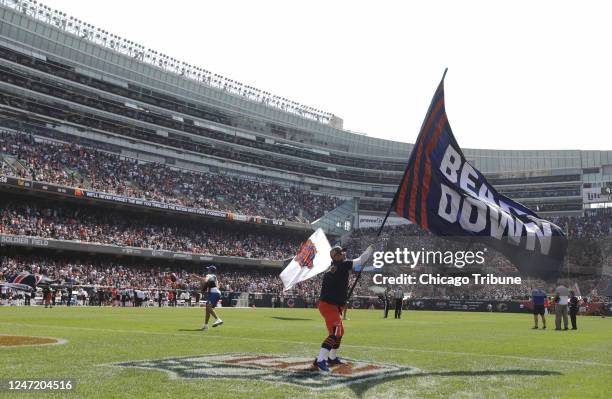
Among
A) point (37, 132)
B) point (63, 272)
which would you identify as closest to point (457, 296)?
point (63, 272)

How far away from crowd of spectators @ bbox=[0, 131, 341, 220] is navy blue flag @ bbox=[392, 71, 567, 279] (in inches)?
1834

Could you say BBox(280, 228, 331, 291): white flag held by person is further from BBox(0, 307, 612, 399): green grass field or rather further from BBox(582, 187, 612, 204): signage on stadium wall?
BBox(582, 187, 612, 204): signage on stadium wall

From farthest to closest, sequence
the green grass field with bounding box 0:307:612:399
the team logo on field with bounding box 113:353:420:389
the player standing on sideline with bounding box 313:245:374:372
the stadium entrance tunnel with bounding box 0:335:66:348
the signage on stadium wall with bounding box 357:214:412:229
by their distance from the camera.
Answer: the signage on stadium wall with bounding box 357:214:412:229, the stadium entrance tunnel with bounding box 0:335:66:348, the player standing on sideline with bounding box 313:245:374:372, the team logo on field with bounding box 113:353:420:389, the green grass field with bounding box 0:307:612:399

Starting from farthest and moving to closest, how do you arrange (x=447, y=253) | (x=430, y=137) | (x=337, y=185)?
(x=337, y=185), (x=447, y=253), (x=430, y=137)

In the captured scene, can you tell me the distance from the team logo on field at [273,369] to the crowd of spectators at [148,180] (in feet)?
153

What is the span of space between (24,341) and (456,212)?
32.1 ft

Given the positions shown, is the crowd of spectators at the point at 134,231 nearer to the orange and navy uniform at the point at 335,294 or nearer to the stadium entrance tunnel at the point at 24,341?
the stadium entrance tunnel at the point at 24,341

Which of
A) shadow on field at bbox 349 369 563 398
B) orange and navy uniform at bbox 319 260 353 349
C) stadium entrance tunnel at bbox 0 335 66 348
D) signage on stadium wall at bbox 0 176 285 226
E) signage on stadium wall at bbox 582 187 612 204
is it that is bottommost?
stadium entrance tunnel at bbox 0 335 66 348

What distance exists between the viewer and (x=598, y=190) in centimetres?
9350

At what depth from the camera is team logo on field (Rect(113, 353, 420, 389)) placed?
28.8 ft

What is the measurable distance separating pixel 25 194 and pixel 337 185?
55.3 m

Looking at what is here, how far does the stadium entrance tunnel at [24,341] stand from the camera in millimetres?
12648

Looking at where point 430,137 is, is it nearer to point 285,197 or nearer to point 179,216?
point 179,216

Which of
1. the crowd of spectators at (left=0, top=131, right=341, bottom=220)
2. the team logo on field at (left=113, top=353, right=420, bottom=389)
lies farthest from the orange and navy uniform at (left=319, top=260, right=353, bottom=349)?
the crowd of spectators at (left=0, top=131, right=341, bottom=220)
